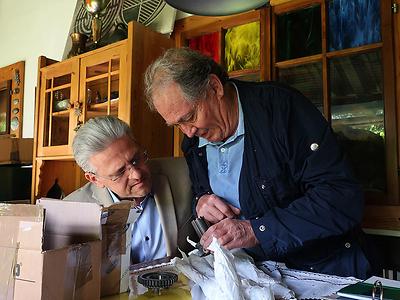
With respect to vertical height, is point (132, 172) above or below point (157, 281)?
above

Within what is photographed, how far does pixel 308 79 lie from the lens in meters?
1.82

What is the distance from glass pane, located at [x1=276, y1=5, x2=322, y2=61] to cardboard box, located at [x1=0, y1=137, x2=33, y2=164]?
1955mm

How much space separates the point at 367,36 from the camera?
167 cm

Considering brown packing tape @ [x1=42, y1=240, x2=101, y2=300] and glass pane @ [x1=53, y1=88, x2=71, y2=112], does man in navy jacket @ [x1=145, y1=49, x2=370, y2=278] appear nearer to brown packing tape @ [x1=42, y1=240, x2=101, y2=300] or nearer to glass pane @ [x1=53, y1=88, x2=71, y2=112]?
brown packing tape @ [x1=42, y1=240, x2=101, y2=300]

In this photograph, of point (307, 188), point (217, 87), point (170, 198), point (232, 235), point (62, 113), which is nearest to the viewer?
point (232, 235)

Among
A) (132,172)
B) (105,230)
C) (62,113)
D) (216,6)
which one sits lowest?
(105,230)

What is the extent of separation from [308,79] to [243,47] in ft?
1.33

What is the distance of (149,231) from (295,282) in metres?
0.63

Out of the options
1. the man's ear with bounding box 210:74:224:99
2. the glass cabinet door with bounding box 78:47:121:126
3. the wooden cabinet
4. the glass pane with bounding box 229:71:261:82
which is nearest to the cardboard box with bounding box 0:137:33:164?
the wooden cabinet

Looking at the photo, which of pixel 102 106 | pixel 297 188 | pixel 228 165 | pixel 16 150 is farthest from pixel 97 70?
pixel 297 188

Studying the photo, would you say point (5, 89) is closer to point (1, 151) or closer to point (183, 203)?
point (1, 151)

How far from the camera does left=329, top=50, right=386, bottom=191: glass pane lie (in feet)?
5.38

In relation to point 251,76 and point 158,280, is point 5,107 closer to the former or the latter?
point 251,76

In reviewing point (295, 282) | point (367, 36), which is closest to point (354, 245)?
point (295, 282)
